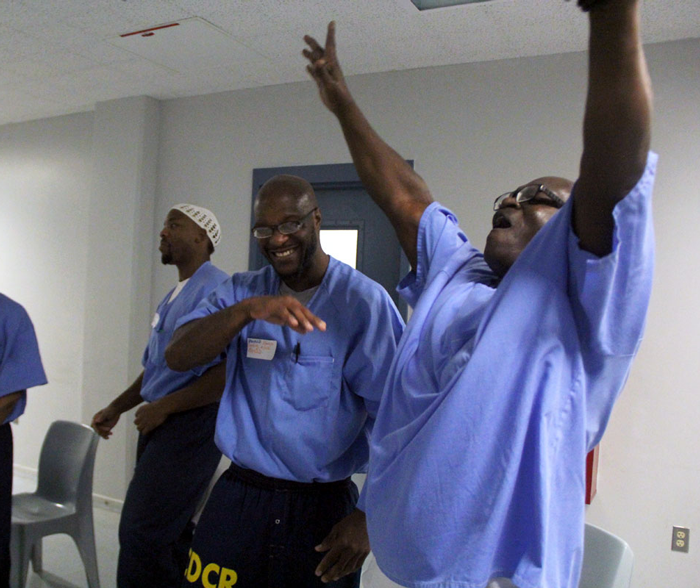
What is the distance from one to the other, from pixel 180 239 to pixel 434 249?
1.95m

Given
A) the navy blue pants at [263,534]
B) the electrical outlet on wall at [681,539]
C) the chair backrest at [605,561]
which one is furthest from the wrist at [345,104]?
the electrical outlet on wall at [681,539]

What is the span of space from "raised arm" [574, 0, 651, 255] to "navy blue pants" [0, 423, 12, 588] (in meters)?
2.57

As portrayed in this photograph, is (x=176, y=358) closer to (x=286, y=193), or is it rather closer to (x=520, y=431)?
(x=286, y=193)

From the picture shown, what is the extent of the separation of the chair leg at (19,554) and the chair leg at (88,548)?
0.21m

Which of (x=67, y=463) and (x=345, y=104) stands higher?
(x=345, y=104)

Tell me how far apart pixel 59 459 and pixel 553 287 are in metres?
2.87

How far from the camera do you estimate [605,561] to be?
4.91 feet

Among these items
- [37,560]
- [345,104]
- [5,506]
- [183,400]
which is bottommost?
[37,560]

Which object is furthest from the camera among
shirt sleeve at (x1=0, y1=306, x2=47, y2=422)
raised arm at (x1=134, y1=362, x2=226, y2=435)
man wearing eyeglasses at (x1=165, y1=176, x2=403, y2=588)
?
shirt sleeve at (x1=0, y1=306, x2=47, y2=422)

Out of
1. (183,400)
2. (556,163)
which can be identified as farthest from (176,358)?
(556,163)

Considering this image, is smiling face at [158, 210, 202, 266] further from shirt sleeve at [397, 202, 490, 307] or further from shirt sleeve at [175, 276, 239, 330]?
shirt sleeve at [397, 202, 490, 307]

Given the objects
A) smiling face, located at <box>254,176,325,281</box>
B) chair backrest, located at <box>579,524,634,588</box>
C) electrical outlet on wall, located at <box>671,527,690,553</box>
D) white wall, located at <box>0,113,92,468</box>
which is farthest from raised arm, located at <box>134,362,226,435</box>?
white wall, located at <box>0,113,92,468</box>

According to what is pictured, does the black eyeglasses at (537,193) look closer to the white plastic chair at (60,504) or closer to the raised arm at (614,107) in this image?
the raised arm at (614,107)

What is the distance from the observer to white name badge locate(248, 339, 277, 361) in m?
1.60
